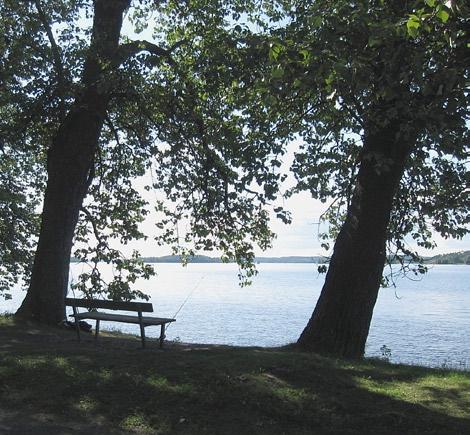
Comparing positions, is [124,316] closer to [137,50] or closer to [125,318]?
[125,318]

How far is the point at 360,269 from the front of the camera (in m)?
9.53

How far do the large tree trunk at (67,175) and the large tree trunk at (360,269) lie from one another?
5783 millimetres

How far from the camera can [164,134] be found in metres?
13.5

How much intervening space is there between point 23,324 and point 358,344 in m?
6.55

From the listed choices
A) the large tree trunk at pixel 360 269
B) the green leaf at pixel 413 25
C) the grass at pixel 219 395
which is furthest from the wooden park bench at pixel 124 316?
the green leaf at pixel 413 25

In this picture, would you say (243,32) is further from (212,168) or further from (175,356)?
(175,356)

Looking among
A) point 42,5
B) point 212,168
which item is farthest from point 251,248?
point 42,5

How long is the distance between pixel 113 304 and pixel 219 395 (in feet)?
13.0

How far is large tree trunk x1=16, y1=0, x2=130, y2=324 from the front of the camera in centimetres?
1224

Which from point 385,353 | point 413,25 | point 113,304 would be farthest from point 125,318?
point 413,25

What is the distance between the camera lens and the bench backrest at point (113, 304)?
9219 mm

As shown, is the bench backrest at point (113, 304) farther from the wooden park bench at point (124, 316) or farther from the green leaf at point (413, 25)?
the green leaf at point (413, 25)

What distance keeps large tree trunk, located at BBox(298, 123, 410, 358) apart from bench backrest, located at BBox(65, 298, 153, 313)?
8.87 feet

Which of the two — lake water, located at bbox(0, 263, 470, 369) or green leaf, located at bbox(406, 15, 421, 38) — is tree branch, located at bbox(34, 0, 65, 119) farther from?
green leaf, located at bbox(406, 15, 421, 38)
